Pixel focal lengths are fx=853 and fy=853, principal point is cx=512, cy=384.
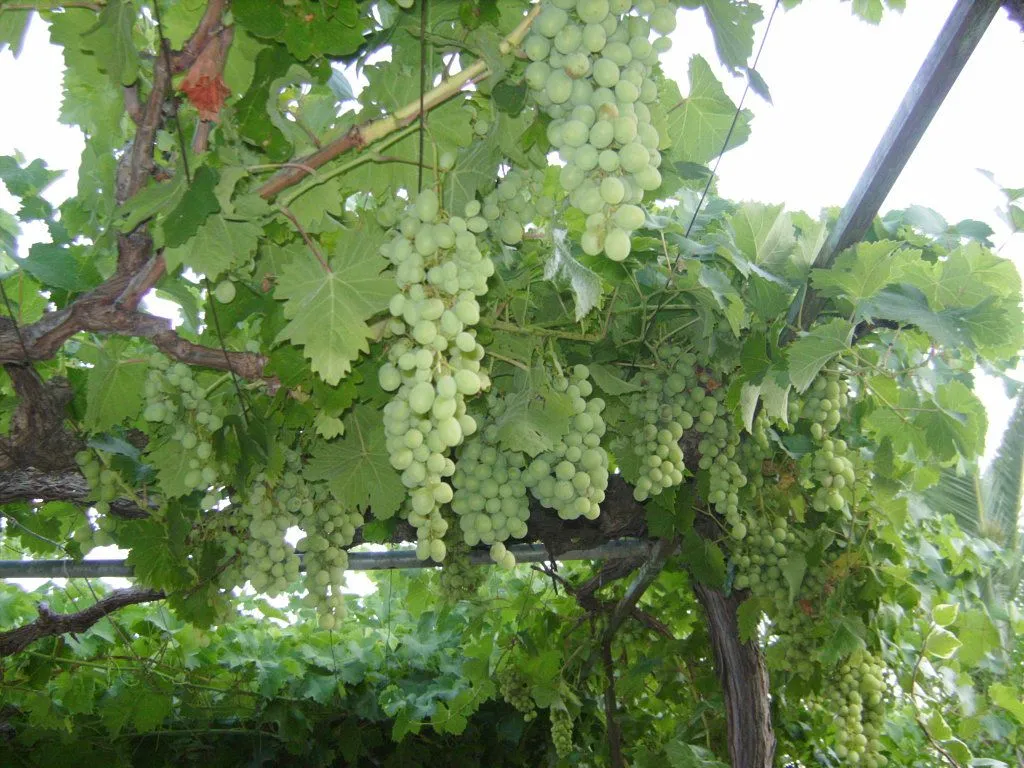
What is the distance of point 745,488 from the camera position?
3.22 metres

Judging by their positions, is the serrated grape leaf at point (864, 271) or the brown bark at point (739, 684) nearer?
the serrated grape leaf at point (864, 271)

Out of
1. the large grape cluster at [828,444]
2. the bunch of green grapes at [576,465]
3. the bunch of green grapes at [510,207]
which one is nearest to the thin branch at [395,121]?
the bunch of green grapes at [510,207]

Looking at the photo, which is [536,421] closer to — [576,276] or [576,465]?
[576,465]

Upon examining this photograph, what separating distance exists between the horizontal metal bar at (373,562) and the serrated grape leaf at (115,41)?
85.9 inches

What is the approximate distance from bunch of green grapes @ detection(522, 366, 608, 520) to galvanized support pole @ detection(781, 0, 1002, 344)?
0.70 m

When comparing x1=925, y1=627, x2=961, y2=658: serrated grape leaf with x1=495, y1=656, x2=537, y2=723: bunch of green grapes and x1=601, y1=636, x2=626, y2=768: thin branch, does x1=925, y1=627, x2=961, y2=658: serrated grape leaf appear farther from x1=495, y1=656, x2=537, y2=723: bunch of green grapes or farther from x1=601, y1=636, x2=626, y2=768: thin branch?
x1=495, y1=656, x2=537, y2=723: bunch of green grapes

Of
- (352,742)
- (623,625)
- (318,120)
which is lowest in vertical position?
(352,742)

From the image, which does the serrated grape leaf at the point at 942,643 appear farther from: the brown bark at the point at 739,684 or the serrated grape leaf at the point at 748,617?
the brown bark at the point at 739,684

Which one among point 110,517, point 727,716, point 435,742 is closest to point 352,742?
point 435,742

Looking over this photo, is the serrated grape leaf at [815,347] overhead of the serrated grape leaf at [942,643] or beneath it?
overhead

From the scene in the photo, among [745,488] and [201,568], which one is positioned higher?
[745,488]

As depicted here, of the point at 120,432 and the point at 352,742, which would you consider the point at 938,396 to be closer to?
the point at 120,432

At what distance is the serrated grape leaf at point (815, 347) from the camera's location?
87.6 inches

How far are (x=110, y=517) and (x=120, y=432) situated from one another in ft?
1.12
